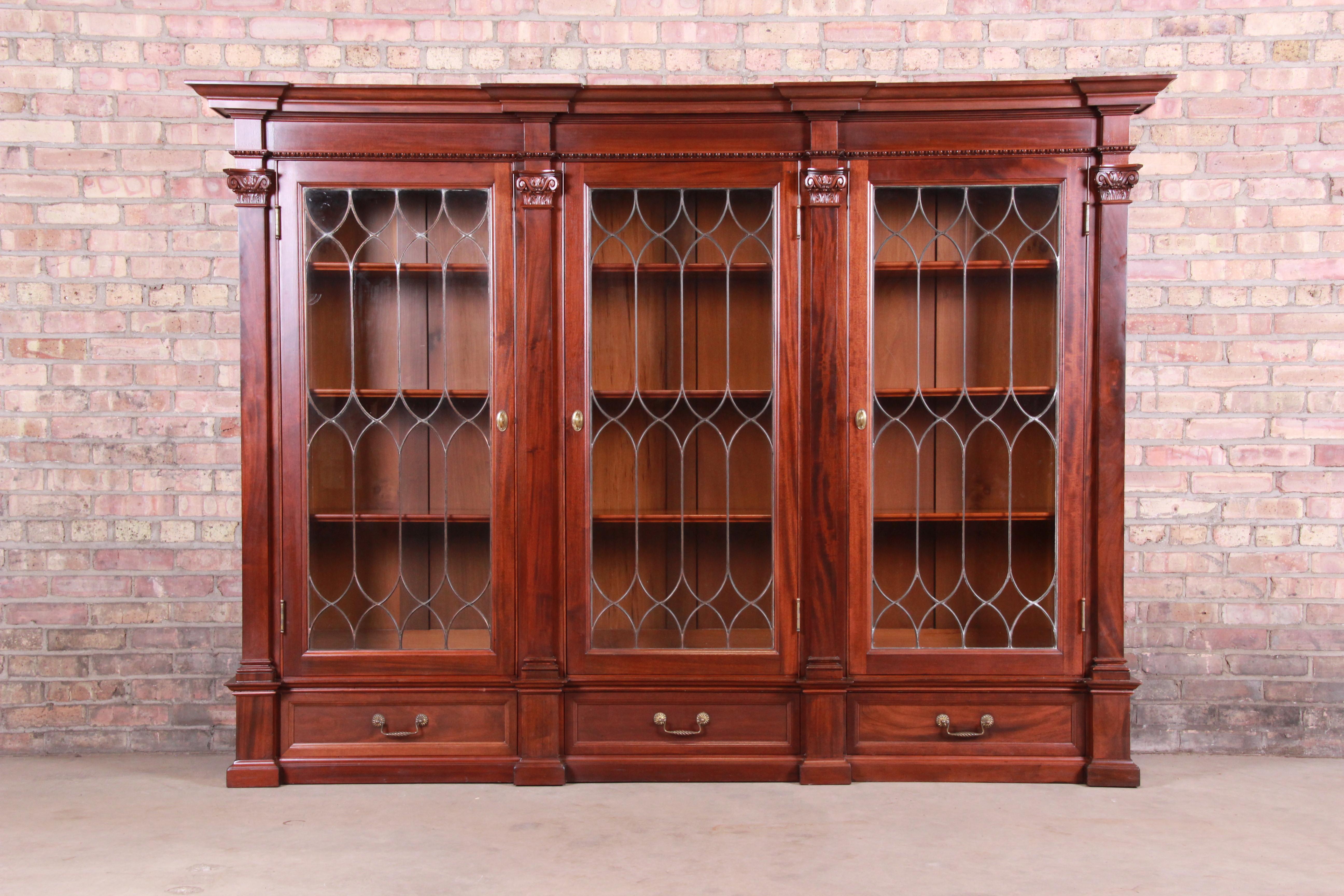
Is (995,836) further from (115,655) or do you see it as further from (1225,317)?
(115,655)

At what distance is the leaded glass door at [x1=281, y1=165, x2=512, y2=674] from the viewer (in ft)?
9.61

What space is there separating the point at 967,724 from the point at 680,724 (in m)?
0.88

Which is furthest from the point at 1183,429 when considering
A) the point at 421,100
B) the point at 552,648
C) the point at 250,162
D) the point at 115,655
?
the point at 115,655

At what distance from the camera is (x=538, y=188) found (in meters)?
2.90

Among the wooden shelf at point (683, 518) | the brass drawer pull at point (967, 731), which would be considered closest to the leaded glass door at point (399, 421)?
the wooden shelf at point (683, 518)

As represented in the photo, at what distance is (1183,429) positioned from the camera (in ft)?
11.2

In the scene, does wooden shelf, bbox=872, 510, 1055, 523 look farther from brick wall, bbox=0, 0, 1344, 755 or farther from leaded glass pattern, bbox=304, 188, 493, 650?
leaded glass pattern, bbox=304, 188, 493, 650

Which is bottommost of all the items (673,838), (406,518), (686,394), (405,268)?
(673,838)

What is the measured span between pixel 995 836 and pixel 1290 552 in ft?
5.59

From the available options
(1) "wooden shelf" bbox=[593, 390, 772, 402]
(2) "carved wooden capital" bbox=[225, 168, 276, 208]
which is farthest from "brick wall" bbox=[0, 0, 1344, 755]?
(1) "wooden shelf" bbox=[593, 390, 772, 402]

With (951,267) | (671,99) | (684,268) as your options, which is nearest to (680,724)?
(684,268)

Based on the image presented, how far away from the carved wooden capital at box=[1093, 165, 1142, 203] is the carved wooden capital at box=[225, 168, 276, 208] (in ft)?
8.10

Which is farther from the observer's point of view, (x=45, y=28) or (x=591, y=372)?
(x=45, y=28)

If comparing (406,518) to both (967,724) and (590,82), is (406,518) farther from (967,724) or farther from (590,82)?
(967,724)
